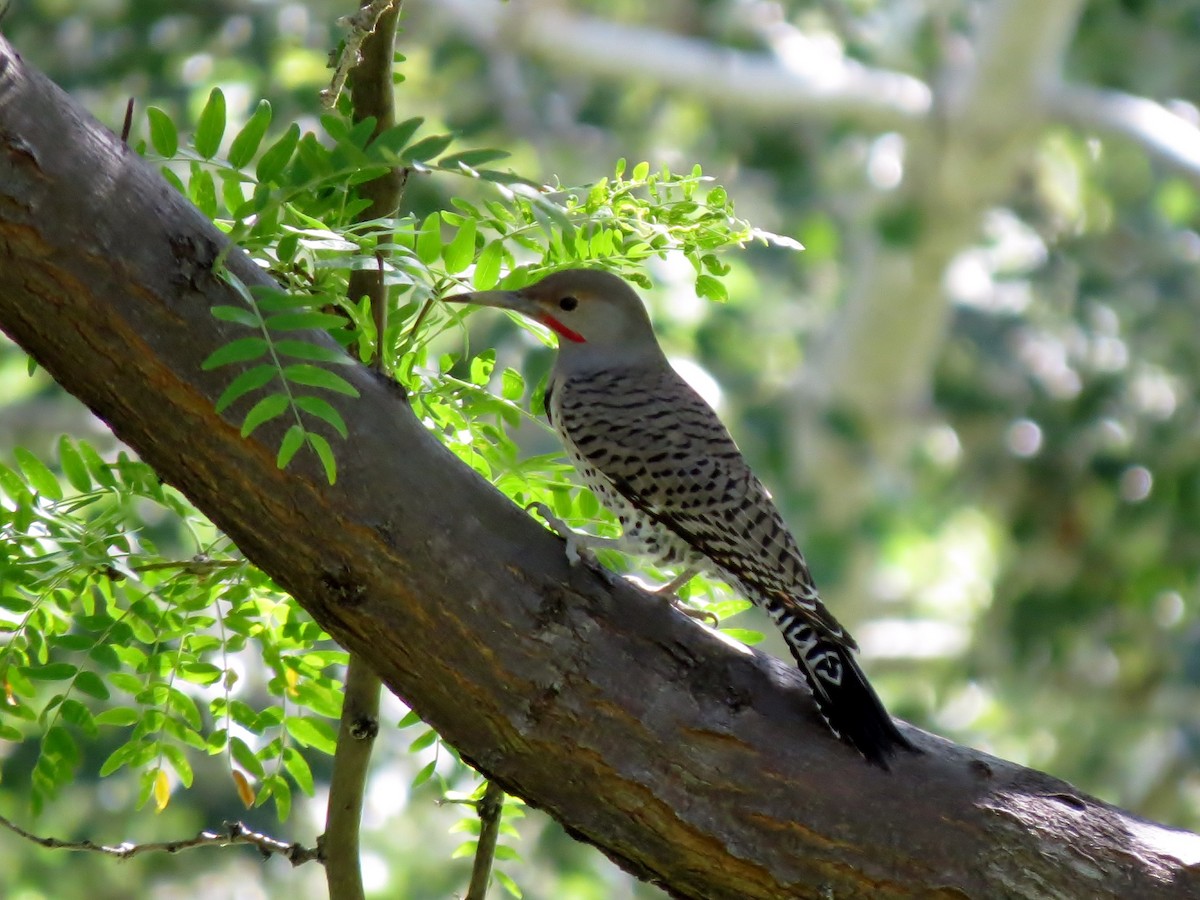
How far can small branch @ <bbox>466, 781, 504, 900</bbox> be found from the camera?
213cm

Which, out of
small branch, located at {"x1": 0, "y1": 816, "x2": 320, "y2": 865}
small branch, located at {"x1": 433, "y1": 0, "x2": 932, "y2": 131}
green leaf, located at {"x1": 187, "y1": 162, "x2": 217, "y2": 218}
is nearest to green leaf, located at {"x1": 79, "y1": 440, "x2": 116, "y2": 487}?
green leaf, located at {"x1": 187, "y1": 162, "x2": 217, "y2": 218}

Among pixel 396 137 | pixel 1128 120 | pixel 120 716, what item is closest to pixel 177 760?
pixel 120 716

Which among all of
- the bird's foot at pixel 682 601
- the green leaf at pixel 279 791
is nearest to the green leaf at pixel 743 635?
the bird's foot at pixel 682 601

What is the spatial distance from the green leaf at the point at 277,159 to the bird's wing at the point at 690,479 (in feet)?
3.35

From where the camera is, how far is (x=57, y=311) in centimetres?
183

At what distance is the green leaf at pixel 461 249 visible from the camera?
2.06m

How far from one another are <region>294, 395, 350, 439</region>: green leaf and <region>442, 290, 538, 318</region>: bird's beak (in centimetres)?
32

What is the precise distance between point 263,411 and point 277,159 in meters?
0.41

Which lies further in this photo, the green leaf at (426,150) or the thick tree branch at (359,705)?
the thick tree branch at (359,705)

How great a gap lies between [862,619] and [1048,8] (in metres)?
3.83

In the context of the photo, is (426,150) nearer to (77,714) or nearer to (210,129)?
(210,129)

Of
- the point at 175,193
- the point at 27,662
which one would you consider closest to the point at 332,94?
the point at 175,193

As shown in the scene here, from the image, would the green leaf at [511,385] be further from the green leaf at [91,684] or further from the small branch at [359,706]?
the green leaf at [91,684]

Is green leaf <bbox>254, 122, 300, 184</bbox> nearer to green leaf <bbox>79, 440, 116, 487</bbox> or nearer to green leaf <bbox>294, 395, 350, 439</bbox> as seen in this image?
green leaf <bbox>294, 395, 350, 439</bbox>
